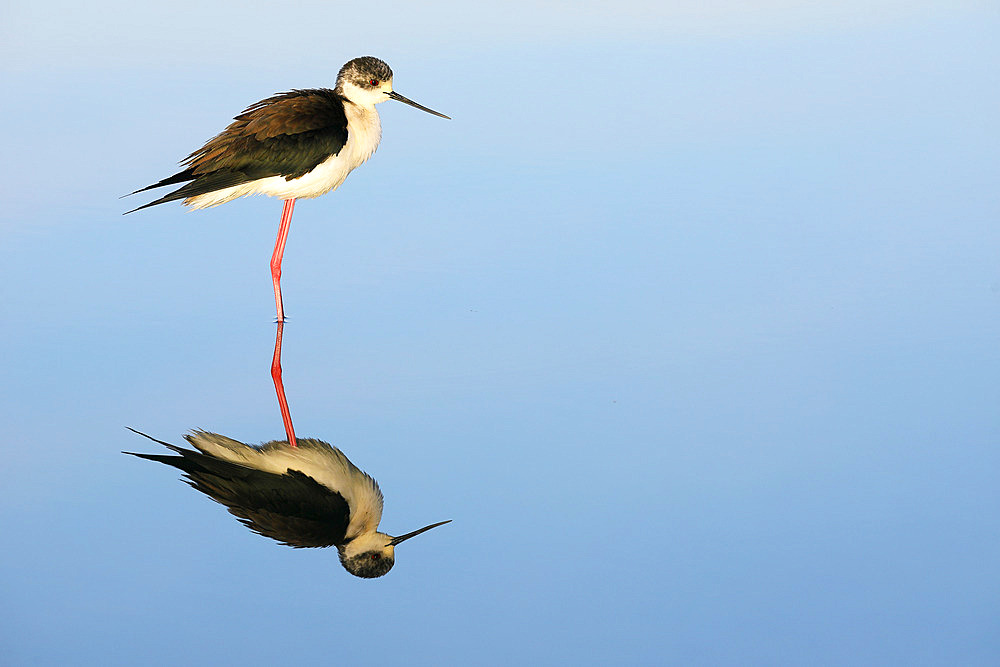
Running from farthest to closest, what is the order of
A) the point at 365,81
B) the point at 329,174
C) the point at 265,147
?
the point at 365,81
the point at 329,174
the point at 265,147

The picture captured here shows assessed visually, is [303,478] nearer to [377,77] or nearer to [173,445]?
[173,445]

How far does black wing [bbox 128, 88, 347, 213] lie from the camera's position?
6949 millimetres

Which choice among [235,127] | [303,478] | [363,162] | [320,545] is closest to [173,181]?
[235,127]

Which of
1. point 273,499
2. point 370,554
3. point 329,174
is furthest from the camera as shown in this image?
point 329,174

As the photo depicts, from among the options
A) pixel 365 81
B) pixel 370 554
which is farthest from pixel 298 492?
pixel 365 81

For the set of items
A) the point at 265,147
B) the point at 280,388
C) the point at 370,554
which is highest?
the point at 265,147

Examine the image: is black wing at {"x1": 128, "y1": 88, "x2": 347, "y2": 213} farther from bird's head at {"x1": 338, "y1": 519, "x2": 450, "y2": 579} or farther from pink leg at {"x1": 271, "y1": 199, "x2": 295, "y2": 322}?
bird's head at {"x1": 338, "y1": 519, "x2": 450, "y2": 579}

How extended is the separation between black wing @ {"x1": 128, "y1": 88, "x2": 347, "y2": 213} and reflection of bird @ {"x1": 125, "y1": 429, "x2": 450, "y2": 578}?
5.44 ft

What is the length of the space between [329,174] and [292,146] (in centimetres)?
33

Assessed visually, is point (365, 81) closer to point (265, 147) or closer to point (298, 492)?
point (265, 147)

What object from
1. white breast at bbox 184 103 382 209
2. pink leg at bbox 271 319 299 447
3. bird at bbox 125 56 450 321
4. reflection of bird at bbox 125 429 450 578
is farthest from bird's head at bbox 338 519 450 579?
white breast at bbox 184 103 382 209

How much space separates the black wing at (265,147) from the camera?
6949 mm

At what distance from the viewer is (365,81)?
7.53 metres

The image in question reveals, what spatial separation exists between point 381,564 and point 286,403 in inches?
60.8
